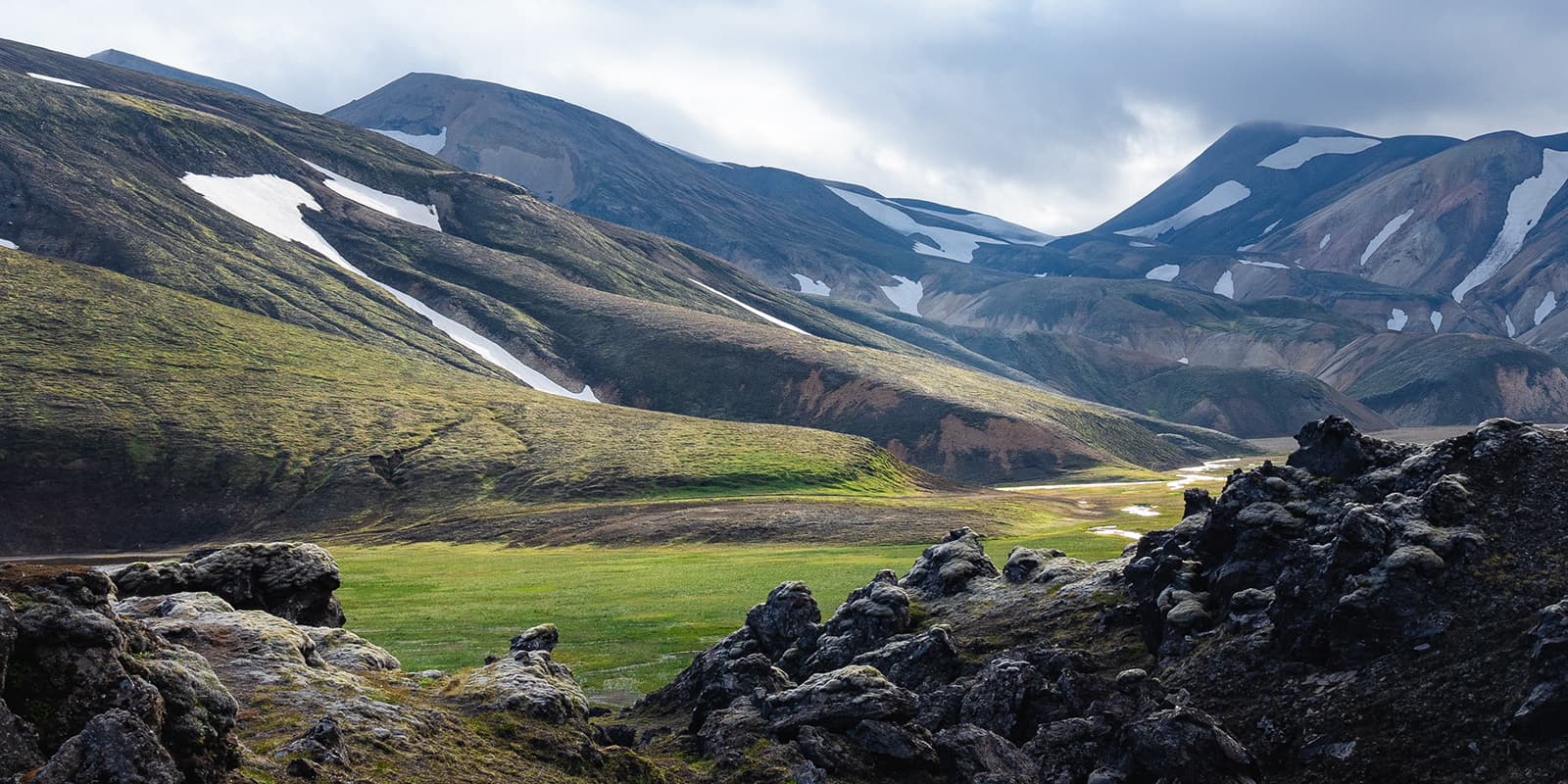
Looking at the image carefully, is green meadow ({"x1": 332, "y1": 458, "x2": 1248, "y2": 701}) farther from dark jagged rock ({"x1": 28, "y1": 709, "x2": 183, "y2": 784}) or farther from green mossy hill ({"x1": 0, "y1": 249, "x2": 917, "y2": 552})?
green mossy hill ({"x1": 0, "y1": 249, "x2": 917, "y2": 552})

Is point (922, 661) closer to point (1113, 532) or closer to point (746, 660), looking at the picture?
point (746, 660)

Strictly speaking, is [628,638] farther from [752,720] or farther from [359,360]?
[359,360]

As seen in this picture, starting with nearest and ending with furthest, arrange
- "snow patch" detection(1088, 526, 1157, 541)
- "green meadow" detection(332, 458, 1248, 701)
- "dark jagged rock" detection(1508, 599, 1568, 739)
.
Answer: "dark jagged rock" detection(1508, 599, 1568, 739) < "green meadow" detection(332, 458, 1248, 701) < "snow patch" detection(1088, 526, 1157, 541)

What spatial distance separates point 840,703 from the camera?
92.7 feet

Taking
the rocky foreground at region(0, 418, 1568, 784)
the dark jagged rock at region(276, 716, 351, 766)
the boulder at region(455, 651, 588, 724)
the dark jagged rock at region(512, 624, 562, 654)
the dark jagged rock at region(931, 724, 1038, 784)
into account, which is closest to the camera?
the rocky foreground at region(0, 418, 1568, 784)

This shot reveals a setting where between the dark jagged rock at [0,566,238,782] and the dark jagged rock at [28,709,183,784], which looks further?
the dark jagged rock at [0,566,238,782]

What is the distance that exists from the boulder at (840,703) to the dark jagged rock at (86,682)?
534 inches

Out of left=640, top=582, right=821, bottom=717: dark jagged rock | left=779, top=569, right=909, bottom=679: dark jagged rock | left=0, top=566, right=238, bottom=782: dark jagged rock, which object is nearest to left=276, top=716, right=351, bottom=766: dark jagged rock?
left=0, top=566, right=238, bottom=782: dark jagged rock

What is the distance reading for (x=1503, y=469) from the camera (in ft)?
100

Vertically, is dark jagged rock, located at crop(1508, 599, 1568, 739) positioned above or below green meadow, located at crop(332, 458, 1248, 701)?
above

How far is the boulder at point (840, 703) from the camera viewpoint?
28.0 m

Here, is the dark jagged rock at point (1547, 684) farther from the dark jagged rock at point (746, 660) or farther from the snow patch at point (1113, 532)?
the snow patch at point (1113, 532)

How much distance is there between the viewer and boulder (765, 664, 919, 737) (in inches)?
1101

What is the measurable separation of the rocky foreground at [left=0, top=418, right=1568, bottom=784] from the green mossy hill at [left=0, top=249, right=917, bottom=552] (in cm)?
9323
